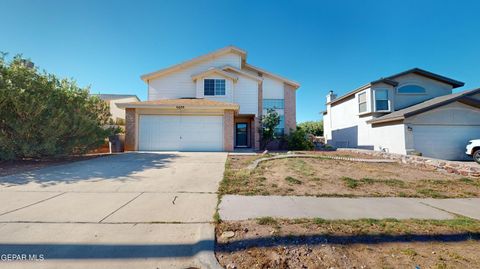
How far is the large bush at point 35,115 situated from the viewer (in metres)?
7.96

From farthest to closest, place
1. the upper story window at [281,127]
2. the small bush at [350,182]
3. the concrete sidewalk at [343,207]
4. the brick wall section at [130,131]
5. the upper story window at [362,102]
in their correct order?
the upper story window at [281,127]
the upper story window at [362,102]
the brick wall section at [130,131]
the small bush at [350,182]
the concrete sidewalk at [343,207]

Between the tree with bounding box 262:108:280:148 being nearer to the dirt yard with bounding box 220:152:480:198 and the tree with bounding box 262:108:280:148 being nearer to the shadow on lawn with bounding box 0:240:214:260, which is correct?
the dirt yard with bounding box 220:152:480:198

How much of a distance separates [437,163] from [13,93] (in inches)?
704

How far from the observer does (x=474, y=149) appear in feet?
38.2

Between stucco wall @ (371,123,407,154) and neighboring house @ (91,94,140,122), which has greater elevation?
neighboring house @ (91,94,140,122)

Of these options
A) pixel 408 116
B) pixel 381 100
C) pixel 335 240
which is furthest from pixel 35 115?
pixel 381 100

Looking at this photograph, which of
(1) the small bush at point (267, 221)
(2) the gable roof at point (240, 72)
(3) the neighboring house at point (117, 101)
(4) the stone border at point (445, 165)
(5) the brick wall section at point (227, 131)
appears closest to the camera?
(1) the small bush at point (267, 221)

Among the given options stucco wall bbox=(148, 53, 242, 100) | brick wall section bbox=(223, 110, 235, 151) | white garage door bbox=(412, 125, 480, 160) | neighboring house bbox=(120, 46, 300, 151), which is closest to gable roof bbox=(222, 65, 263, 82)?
neighboring house bbox=(120, 46, 300, 151)

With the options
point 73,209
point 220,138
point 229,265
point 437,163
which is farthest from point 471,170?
point 73,209

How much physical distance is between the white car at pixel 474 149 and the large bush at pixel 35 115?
21814 millimetres

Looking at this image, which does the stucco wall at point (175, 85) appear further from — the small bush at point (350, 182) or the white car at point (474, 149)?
the white car at point (474, 149)

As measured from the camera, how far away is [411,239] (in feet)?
9.29

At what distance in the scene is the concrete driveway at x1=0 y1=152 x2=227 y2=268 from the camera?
93.4 inches

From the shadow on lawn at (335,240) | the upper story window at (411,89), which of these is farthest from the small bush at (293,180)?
the upper story window at (411,89)
